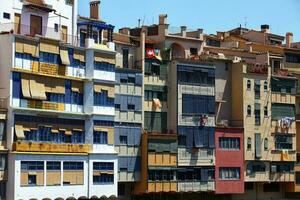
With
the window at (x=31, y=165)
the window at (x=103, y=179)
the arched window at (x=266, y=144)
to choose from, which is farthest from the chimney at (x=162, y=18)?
the window at (x=31, y=165)

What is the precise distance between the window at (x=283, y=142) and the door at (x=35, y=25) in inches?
934

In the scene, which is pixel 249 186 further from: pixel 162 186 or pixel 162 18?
pixel 162 18

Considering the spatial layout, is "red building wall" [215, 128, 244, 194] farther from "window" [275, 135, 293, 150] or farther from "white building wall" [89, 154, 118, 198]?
"white building wall" [89, 154, 118, 198]

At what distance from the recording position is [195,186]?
5462cm

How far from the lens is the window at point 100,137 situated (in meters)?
47.7

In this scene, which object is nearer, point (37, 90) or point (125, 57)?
point (37, 90)

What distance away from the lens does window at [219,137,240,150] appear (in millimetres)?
57031

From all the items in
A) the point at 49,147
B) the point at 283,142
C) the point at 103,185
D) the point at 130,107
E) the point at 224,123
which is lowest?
the point at 103,185

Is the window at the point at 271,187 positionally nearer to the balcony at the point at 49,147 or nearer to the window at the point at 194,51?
the window at the point at 194,51

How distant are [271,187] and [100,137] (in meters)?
20.4

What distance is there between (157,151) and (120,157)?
3167 millimetres

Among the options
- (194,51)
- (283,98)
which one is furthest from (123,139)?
(283,98)

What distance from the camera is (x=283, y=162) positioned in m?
61.1

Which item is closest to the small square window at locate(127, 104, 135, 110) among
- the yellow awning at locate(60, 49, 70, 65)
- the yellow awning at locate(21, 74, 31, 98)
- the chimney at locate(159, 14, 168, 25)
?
the yellow awning at locate(60, 49, 70, 65)
